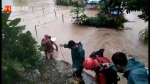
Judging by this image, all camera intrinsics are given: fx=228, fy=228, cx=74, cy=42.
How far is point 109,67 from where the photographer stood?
320 centimetres

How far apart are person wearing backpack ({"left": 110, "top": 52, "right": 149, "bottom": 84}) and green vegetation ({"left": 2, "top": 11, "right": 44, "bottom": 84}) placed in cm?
128

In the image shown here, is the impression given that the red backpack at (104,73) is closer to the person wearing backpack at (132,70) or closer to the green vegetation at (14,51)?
the person wearing backpack at (132,70)

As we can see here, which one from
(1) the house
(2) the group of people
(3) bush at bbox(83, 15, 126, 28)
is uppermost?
(1) the house

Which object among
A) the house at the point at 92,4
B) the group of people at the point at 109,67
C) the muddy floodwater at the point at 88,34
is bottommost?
the muddy floodwater at the point at 88,34

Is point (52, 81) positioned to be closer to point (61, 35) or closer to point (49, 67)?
point (49, 67)

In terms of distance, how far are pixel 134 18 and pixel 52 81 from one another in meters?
10.9

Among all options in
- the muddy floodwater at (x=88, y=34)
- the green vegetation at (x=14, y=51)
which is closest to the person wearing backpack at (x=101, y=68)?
the green vegetation at (x=14, y=51)

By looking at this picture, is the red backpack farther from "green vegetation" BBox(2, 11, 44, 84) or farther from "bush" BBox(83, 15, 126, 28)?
"bush" BBox(83, 15, 126, 28)

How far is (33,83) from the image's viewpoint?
433 centimetres

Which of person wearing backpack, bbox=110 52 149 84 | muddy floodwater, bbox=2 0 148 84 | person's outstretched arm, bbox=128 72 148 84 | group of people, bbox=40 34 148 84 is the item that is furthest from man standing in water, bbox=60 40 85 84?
person's outstretched arm, bbox=128 72 148 84

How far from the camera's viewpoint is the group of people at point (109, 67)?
2258 mm

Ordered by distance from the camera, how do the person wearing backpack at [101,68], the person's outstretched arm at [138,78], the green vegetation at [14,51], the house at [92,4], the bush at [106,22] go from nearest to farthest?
the person's outstretched arm at [138,78] < the green vegetation at [14,51] < the person wearing backpack at [101,68] < the bush at [106,22] < the house at [92,4]

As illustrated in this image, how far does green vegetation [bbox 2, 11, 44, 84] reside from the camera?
2.92 metres

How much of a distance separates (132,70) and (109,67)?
0.90 metres
